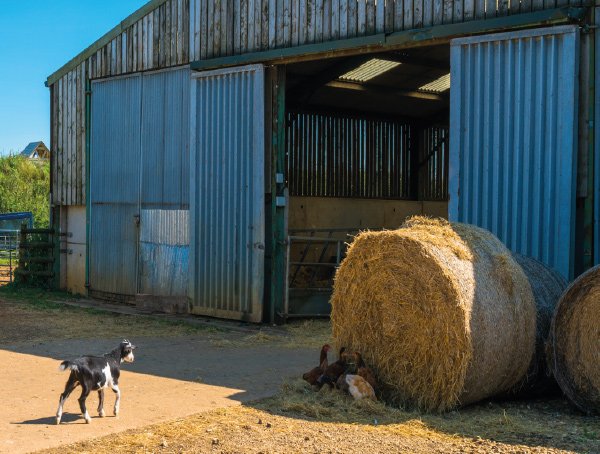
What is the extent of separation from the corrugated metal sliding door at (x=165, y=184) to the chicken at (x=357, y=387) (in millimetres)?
7227

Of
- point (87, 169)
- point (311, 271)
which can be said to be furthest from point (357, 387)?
point (87, 169)

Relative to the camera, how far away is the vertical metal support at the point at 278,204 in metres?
13.4

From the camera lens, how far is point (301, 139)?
18062 mm

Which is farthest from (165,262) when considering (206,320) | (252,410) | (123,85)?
(252,410)

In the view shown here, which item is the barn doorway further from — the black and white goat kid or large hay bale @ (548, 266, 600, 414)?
the black and white goat kid

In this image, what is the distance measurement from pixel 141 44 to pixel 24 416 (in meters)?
9.93

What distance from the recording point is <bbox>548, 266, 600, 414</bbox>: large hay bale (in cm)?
722

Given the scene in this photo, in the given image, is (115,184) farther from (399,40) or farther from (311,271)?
(399,40)

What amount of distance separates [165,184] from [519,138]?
6.72 m

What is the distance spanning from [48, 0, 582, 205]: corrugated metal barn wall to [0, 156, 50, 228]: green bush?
69.9 feet

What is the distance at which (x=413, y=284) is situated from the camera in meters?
7.38

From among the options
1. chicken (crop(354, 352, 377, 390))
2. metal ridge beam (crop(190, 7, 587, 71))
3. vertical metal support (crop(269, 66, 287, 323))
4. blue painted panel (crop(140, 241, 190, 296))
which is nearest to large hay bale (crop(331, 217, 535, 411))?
chicken (crop(354, 352, 377, 390))

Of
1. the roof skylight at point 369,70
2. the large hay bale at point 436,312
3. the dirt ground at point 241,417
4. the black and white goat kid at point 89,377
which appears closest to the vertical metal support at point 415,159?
the roof skylight at point 369,70

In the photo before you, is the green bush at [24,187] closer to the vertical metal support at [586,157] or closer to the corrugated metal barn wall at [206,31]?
the corrugated metal barn wall at [206,31]
